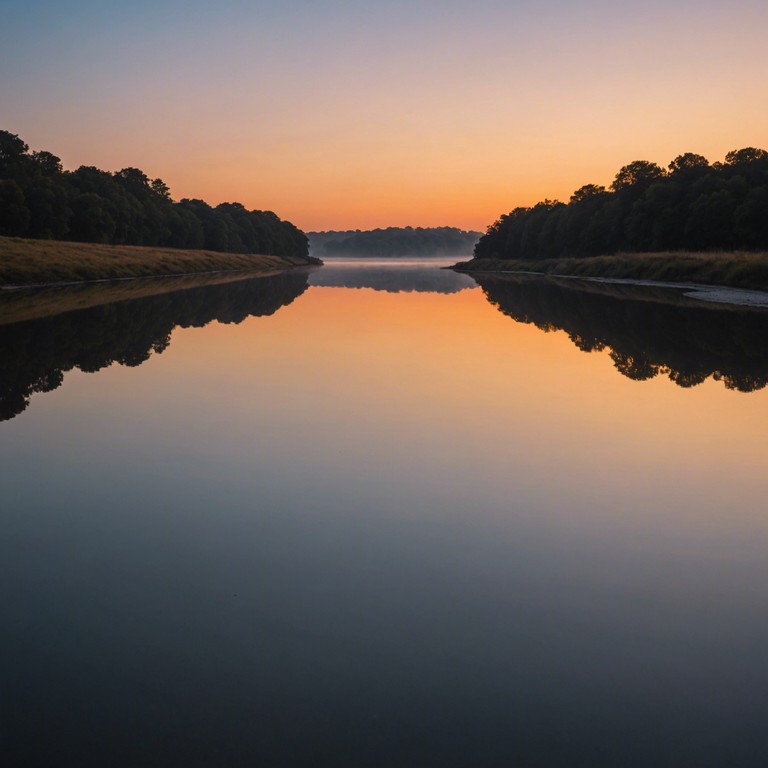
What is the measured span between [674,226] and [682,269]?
95.4 ft

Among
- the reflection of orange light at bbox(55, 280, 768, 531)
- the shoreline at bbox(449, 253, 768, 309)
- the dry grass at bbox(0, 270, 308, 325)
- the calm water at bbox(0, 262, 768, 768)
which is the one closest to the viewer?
the calm water at bbox(0, 262, 768, 768)

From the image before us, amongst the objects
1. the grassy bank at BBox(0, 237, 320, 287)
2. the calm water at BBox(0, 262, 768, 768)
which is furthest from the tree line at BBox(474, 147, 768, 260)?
the calm water at BBox(0, 262, 768, 768)

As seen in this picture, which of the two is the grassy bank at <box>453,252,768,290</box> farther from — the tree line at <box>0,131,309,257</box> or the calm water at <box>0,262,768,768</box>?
the tree line at <box>0,131,309,257</box>

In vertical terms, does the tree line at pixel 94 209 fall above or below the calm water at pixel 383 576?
above

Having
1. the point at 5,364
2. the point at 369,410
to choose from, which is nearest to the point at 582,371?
the point at 369,410

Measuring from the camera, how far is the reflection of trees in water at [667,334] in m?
17.7

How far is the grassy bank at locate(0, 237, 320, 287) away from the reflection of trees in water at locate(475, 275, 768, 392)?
3231 centimetres

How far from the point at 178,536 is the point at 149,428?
16.6ft

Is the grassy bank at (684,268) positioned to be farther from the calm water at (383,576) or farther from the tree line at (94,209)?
the tree line at (94,209)

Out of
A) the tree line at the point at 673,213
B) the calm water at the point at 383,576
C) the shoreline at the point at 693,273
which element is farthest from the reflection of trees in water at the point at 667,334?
the tree line at the point at 673,213

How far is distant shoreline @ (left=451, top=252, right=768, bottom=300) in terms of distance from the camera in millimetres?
45312

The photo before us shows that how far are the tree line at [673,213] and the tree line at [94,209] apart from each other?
6345 cm

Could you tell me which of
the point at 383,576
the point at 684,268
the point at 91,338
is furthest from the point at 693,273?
the point at 383,576

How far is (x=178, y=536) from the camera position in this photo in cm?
727
